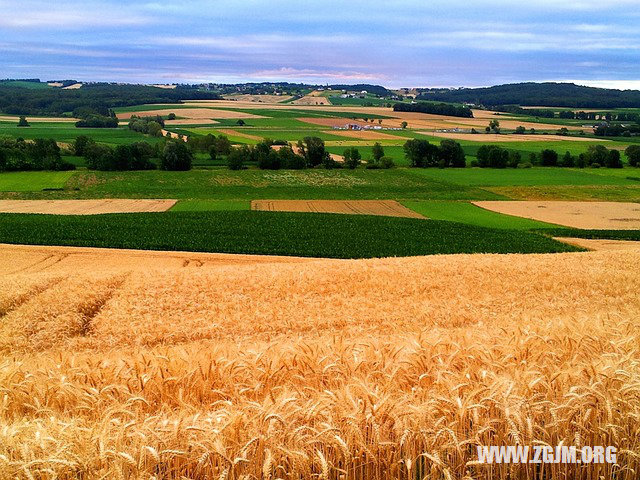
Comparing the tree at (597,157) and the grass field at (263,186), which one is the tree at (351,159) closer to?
the grass field at (263,186)

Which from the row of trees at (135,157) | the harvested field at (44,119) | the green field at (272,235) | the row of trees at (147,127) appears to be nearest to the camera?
the green field at (272,235)

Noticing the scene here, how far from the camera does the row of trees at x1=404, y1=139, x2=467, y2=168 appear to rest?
91875 millimetres

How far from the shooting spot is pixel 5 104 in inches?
7087

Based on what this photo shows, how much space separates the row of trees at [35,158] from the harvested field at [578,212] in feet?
195

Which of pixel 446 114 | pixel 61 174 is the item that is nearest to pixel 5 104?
pixel 61 174

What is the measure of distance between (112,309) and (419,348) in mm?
9478

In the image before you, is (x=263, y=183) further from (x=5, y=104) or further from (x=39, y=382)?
(x=5, y=104)

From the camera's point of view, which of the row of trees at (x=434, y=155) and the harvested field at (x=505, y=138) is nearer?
the row of trees at (x=434, y=155)

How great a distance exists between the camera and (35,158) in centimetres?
8088

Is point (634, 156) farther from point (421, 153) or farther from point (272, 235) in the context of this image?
point (272, 235)

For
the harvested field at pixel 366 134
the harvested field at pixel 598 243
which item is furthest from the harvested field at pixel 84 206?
the harvested field at pixel 366 134

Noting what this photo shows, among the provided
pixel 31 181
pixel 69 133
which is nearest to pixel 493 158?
pixel 31 181

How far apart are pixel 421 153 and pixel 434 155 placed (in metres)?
2.60

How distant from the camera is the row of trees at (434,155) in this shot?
9188 cm
